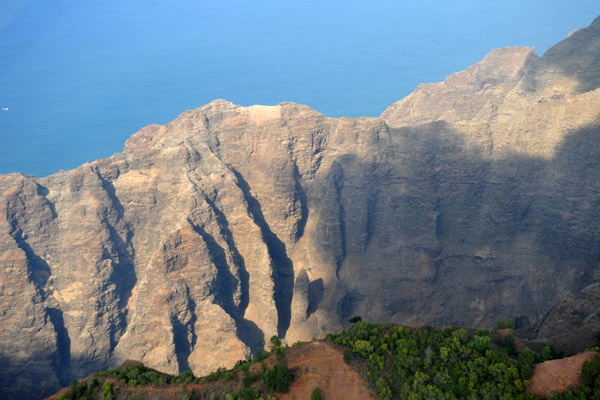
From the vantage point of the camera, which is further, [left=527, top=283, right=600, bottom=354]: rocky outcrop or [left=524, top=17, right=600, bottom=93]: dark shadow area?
[left=524, top=17, right=600, bottom=93]: dark shadow area

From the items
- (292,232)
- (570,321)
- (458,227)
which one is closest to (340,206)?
(292,232)

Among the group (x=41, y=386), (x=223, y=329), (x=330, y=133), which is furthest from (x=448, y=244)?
(x=41, y=386)

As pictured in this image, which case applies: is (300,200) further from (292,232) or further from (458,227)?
(458,227)

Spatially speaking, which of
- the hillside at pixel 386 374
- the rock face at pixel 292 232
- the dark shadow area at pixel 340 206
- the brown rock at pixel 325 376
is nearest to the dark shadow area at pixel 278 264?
the rock face at pixel 292 232

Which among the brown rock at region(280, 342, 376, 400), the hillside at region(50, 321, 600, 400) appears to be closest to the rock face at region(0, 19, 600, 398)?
the hillside at region(50, 321, 600, 400)

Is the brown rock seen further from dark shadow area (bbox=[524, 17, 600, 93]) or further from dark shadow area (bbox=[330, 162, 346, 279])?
dark shadow area (bbox=[524, 17, 600, 93])
